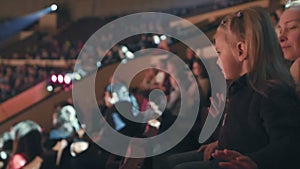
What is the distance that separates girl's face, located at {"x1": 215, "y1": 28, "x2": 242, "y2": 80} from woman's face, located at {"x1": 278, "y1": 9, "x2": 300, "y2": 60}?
7.2 inches

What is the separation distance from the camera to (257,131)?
6.54 feet

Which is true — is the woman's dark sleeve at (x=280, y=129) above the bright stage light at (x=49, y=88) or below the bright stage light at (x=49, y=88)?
below

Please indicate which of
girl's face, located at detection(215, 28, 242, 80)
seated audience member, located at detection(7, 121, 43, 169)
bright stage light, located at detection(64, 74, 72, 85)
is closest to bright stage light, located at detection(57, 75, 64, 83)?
bright stage light, located at detection(64, 74, 72, 85)

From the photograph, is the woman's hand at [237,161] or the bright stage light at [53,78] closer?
the woman's hand at [237,161]

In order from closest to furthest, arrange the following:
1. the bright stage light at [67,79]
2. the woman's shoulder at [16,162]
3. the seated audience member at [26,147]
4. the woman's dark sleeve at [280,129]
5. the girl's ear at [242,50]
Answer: the woman's dark sleeve at [280,129] < the girl's ear at [242,50] < the bright stage light at [67,79] < the seated audience member at [26,147] < the woman's shoulder at [16,162]

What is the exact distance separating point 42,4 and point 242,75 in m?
0.91

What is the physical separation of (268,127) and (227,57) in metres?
0.35

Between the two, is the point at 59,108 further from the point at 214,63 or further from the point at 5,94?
the point at 214,63

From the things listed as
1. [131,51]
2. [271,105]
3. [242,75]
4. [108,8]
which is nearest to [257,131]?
[271,105]

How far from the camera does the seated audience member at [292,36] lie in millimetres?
2107

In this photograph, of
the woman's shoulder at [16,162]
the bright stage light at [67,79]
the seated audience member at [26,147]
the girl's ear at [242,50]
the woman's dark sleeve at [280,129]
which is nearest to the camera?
the woman's dark sleeve at [280,129]

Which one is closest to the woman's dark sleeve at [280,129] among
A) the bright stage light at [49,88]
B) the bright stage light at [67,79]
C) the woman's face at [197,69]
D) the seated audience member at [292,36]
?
the seated audience member at [292,36]

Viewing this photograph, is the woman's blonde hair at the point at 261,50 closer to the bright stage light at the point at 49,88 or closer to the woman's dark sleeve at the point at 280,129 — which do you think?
the woman's dark sleeve at the point at 280,129

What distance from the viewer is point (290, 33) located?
2154mm
